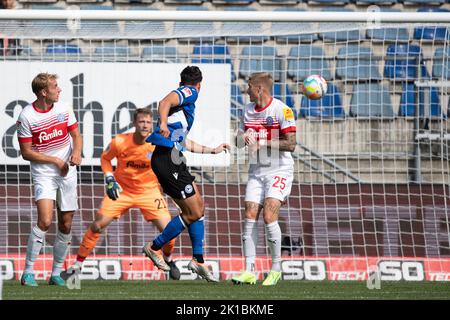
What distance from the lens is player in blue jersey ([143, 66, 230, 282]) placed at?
9.71 meters

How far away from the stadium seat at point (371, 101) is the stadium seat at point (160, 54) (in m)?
2.24

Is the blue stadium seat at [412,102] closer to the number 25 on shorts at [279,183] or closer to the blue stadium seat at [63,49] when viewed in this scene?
the number 25 on shorts at [279,183]

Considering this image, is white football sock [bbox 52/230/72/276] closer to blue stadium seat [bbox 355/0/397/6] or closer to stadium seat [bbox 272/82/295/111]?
stadium seat [bbox 272/82/295/111]

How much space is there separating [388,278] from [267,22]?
3.29 meters

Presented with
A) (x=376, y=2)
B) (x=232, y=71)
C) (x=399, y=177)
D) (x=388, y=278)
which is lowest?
(x=388, y=278)

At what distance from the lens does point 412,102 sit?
12984 millimetres

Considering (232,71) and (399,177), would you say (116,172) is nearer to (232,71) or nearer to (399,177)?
(232,71)

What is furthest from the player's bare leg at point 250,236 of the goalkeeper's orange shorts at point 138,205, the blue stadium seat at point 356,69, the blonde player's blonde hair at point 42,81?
the blue stadium seat at point 356,69

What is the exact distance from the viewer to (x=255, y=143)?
9.82m

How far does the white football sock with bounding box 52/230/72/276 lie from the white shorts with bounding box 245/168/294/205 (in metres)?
1.81

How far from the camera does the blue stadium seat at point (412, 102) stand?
12906 millimetres

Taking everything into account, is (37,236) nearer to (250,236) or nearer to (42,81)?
(42,81)
